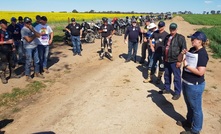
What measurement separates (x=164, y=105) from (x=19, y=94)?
13.7 ft

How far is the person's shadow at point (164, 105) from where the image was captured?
17.4 ft

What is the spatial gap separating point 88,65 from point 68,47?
4.57m

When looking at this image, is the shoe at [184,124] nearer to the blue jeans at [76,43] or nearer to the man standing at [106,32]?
the man standing at [106,32]

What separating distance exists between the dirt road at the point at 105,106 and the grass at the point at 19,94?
348 millimetres

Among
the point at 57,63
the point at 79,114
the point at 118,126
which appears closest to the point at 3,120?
the point at 79,114

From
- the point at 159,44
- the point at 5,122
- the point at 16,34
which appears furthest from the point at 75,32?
the point at 5,122

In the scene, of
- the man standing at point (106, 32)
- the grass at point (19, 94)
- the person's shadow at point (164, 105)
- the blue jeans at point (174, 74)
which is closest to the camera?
the person's shadow at point (164, 105)

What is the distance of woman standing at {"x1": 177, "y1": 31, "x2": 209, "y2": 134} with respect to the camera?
13.1 ft

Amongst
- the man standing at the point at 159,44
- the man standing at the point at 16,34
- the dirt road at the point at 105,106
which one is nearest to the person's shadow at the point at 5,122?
the dirt road at the point at 105,106

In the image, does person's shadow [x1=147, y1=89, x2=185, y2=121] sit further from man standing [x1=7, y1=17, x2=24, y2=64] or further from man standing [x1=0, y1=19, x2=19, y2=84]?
man standing [x1=7, y1=17, x2=24, y2=64]

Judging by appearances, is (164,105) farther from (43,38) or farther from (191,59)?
(43,38)

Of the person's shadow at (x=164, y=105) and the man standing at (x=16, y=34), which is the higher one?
the man standing at (x=16, y=34)

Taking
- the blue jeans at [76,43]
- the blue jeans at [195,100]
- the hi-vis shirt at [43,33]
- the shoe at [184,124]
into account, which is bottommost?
the shoe at [184,124]

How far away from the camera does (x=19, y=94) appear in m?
6.65
